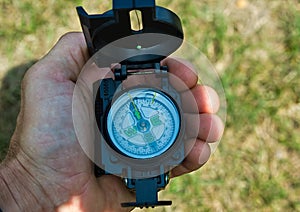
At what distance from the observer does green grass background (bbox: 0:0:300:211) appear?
294cm

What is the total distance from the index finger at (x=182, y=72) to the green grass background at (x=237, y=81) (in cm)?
54

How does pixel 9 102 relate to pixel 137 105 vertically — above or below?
below

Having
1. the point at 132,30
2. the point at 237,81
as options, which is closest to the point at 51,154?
the point at 132,30

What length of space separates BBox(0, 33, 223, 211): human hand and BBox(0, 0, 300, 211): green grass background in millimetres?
567

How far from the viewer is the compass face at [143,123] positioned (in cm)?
213

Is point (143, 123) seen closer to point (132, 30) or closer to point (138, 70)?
point (138, 70)

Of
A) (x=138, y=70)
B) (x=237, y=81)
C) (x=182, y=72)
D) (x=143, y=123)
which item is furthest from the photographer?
(x=237, y=81)

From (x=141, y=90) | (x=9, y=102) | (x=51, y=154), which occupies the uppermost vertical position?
(x=141, y=90)

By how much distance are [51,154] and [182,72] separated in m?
0.77

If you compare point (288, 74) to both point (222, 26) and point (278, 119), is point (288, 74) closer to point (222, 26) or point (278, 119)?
point (278, 119)

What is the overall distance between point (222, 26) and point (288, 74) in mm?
498

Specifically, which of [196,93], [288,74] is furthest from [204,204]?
[288,74]

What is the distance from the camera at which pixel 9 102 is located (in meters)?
3.10

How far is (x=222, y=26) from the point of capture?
317cm
